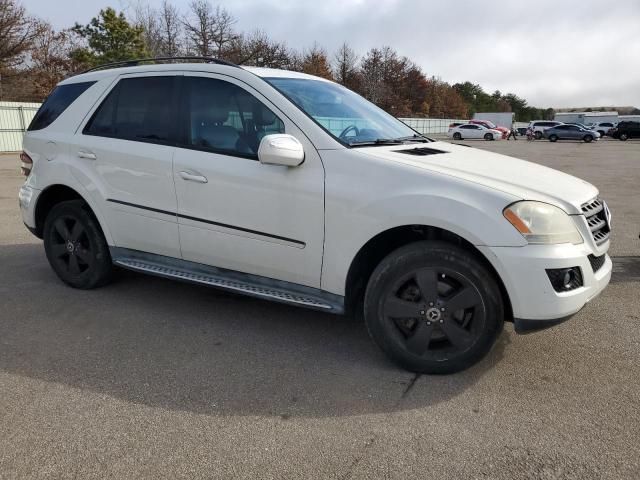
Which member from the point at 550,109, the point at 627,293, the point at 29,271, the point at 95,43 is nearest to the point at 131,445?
the point at 29,271

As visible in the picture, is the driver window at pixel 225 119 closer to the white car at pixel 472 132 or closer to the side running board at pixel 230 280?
the side running board at pixel 230 280

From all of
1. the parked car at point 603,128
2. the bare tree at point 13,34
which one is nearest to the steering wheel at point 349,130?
the bare tree at point 13,34

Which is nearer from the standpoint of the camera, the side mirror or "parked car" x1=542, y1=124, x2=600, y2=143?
the side mirror

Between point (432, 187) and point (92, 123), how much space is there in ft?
9.84

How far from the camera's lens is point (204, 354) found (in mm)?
3504

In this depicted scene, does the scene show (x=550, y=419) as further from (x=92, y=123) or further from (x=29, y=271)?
(x=29, y=271)

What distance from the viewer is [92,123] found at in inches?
174

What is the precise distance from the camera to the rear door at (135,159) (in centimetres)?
395

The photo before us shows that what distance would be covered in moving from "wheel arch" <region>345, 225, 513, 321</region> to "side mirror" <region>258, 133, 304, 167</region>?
697 mm

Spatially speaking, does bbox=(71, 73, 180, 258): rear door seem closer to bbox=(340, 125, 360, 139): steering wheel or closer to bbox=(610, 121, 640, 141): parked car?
bbox=(340, 125, 360, 139): steering wheel

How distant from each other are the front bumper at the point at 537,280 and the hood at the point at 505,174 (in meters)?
0.29

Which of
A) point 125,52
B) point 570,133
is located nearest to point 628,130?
point 570,133

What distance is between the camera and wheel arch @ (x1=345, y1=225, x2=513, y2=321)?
3.03m

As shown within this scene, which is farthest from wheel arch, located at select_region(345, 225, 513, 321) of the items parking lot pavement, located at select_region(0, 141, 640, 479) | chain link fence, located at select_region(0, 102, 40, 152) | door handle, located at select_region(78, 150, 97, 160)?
chain link fence, located at select_region(0, 102, 40, 152)
